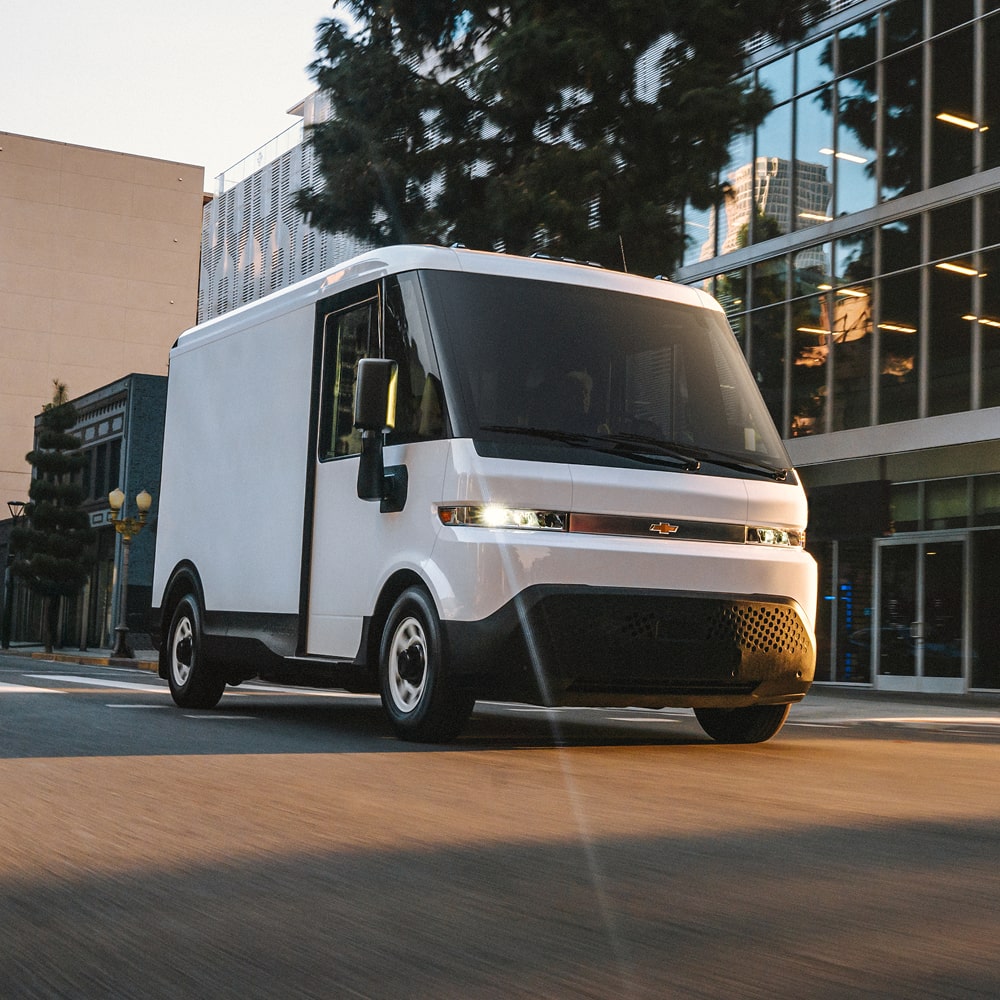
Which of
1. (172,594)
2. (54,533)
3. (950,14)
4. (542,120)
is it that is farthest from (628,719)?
(54,533)

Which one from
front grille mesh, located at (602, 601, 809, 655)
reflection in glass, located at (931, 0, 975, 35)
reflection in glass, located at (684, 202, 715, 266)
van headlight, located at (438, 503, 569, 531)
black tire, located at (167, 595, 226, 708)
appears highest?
reflection in glass, located at (931, 0, 975, 35)

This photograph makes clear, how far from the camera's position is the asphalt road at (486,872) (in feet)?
10.3

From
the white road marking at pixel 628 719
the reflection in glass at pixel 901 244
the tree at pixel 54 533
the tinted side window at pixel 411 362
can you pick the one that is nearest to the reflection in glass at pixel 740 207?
the reflection in glass at pixel 901 244

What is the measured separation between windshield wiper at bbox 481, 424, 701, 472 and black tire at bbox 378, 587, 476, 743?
1.02 m

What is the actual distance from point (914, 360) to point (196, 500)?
1385 cm

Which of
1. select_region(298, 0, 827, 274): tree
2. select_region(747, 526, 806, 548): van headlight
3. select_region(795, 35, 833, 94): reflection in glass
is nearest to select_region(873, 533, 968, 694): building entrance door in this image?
select_region(298, 0, 827, 274): tree

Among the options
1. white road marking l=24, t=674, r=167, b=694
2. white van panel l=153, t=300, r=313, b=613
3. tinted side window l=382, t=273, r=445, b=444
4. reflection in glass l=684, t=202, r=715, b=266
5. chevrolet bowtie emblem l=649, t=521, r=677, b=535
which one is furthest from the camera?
reflection in glass l=684, t=202, r=715, b=266

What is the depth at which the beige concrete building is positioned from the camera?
258 ft

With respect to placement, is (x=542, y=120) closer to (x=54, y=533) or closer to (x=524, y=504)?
(x=524, y=504)

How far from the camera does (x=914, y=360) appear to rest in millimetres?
22422

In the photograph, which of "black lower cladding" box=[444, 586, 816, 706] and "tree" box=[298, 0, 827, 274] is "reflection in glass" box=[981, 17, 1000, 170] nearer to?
"tree" box=[298, 0, 827, 274]

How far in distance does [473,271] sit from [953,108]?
1559 centimetres

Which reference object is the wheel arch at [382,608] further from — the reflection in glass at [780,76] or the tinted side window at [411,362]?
the reflection in glass at [780,76]

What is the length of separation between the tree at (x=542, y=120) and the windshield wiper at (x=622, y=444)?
9856 millimetres
